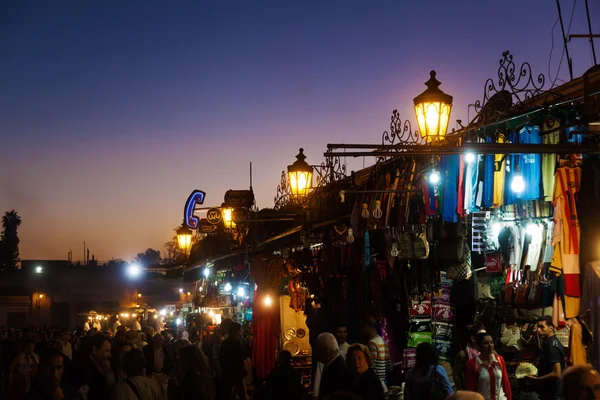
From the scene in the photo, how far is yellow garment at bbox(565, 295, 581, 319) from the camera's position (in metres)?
7.10

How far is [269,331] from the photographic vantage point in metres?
17.7

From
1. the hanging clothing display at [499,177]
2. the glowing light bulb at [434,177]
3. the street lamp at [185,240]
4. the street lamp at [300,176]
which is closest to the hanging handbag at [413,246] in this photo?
the glowing light bulb at [434,177]

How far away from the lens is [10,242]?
101 meters

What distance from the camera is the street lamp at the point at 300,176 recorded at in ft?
51.2

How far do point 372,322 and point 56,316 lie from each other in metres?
70.6

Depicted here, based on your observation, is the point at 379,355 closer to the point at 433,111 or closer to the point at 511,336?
the point at 511,336

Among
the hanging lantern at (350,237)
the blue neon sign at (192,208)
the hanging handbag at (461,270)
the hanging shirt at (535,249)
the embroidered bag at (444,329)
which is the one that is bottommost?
the embroidered bag at (444,329)

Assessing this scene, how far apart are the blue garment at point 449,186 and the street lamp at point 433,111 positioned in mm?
344

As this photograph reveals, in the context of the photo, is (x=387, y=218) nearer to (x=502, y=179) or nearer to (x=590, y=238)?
(x=502, y=179)

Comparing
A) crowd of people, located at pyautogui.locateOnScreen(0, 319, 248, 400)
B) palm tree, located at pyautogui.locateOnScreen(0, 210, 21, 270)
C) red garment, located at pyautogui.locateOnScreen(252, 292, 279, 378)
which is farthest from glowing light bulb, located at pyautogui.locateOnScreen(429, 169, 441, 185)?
palm tree, located at pyautogui.locateOnScreen(0, 210, 21, 270)

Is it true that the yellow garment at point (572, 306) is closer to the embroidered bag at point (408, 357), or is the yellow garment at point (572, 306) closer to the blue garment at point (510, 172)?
the blue garment at point (510, 172)

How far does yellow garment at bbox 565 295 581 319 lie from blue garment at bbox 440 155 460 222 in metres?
2.32

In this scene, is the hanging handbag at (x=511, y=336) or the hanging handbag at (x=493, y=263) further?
the hanging handbag at (x=511, y=336)

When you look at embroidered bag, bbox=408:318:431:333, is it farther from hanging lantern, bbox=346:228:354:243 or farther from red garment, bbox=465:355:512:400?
red garment, bbox=465:355:512:400
